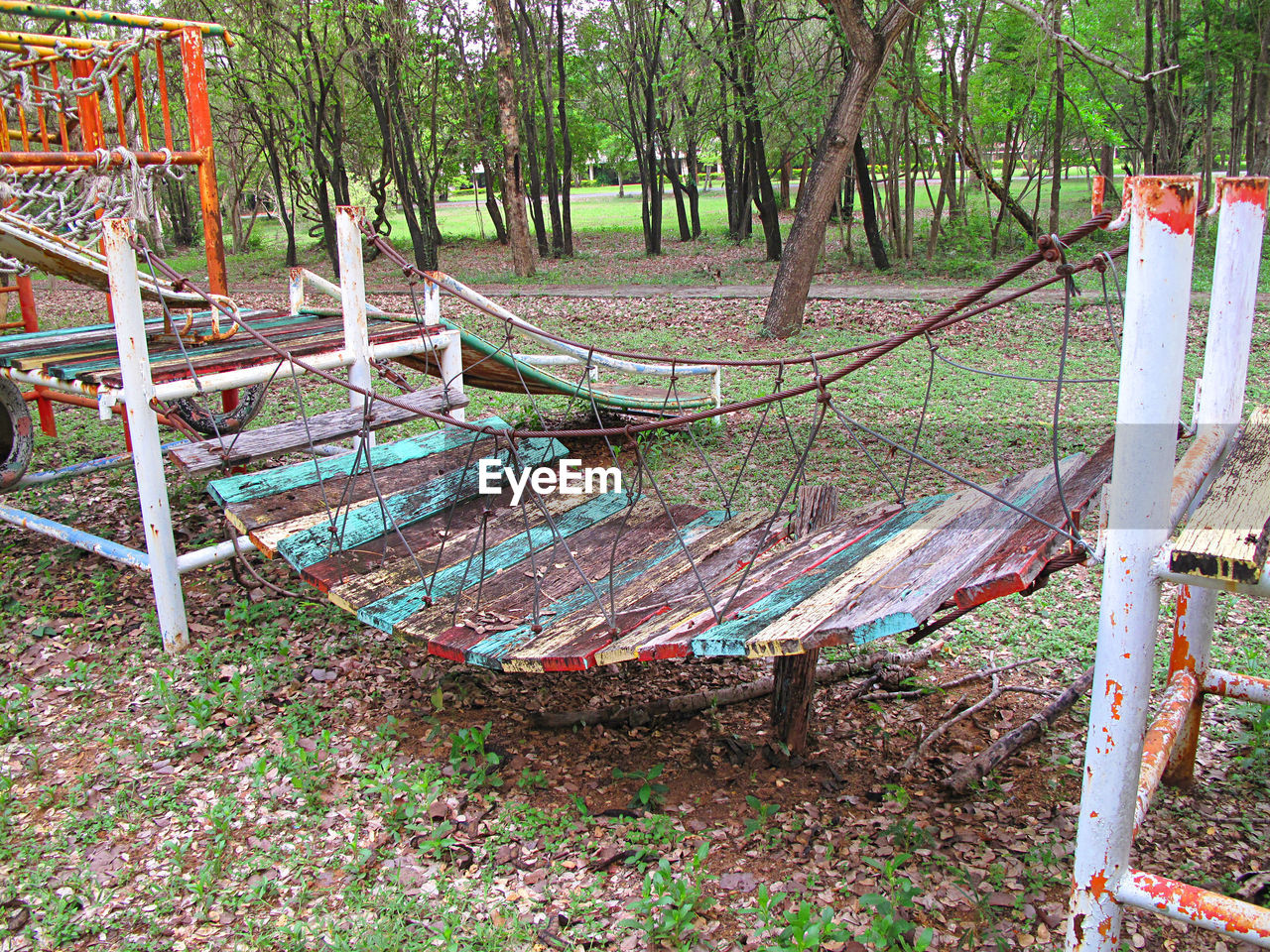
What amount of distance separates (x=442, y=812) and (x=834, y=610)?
55.4 inches

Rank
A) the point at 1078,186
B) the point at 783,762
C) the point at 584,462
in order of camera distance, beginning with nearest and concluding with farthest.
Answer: the point at 783,762 < the point at 584,462 < the point at 1078,186

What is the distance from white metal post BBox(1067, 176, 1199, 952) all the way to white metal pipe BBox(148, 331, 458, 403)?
10.8 ft

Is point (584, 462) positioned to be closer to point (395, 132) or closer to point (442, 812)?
point (442, 812)

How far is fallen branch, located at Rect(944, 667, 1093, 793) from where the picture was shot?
3084 millimetres

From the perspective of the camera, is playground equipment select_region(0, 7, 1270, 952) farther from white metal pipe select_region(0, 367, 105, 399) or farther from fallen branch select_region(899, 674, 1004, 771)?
fallen branch select_region(899, 674, 1004, 771)

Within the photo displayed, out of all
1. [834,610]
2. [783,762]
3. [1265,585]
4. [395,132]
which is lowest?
[783,762]

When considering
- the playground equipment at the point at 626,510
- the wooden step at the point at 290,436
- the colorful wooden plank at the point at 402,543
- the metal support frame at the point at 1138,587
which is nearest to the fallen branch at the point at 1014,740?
the playground equipment at the point at 626,510

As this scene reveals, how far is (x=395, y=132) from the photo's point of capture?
1839 cm

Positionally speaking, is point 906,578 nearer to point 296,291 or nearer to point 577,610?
point 577,610

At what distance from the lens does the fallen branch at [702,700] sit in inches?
141

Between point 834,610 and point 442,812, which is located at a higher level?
point 834,610

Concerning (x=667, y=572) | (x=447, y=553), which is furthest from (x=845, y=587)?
(x=447, y=553)

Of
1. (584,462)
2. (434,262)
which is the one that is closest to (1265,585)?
(584,462)

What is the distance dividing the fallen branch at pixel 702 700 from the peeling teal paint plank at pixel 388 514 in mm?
927
